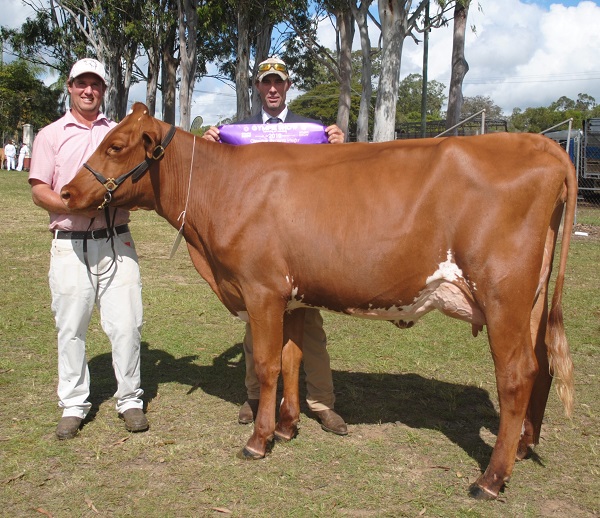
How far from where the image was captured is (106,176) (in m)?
4.19

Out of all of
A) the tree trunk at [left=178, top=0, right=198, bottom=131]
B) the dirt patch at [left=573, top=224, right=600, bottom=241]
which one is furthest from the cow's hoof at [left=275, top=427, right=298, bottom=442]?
the tree trunk at [left=178, top=0, right=198, bottom=131]

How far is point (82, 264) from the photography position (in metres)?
4.46

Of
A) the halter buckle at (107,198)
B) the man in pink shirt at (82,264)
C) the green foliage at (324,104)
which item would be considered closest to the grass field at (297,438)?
the man in pink shirt at (82,264)

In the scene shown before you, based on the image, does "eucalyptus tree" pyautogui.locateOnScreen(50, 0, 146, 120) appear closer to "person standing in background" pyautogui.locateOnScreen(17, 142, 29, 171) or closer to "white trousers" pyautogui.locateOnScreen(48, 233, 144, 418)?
"person standing in background" pyautogui.locateOnScreen(17, 142, 29, 171)

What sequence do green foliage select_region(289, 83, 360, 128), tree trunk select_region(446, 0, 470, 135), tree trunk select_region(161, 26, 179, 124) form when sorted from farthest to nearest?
green foliage select_region(289, 83, 360, 128)
tree trunk select_region(161, 26, 179, 124)
tree trunk select_region(446, 0, 470, 135)

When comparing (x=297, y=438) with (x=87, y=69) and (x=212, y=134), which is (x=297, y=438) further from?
(x=87, y=69)

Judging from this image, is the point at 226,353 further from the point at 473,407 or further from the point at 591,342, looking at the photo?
the point at 591,342

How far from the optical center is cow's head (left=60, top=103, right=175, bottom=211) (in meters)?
4.14

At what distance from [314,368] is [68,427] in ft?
5.76

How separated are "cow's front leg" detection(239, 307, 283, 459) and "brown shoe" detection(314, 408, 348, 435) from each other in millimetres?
489

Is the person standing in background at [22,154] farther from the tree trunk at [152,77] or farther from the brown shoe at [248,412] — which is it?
the brown shoe at [248,412]

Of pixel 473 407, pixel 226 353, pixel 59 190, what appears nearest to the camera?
pixel 59 190

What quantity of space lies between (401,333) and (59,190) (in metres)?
3.83

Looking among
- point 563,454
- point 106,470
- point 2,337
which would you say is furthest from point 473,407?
point 2,337
